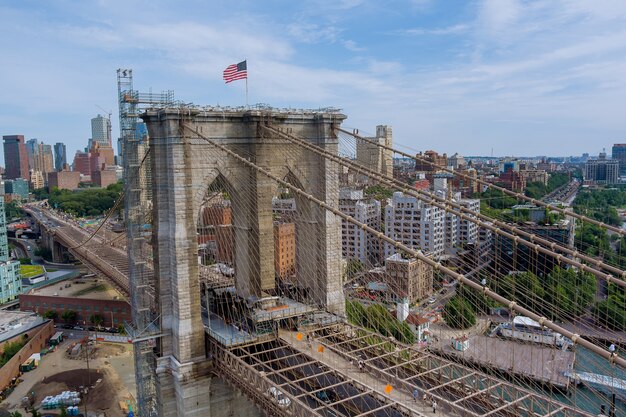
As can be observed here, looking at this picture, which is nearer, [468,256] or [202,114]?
[202,114]

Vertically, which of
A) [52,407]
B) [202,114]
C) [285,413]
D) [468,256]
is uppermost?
[202,114]

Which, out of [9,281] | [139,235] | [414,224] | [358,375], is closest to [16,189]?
[9,281]

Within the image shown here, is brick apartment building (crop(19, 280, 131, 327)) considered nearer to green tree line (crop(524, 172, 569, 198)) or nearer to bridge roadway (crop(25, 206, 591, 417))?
bridge roadway (crop(25, 206, 591, 417))

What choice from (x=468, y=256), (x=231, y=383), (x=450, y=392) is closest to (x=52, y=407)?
(x=231, y=383)

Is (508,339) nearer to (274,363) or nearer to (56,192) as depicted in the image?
(274,363)

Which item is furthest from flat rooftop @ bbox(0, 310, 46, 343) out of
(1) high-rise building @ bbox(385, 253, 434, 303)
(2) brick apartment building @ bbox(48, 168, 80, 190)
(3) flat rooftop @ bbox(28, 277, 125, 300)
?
(2) brick apartment building @ bbox(48, 168, 80, 190)

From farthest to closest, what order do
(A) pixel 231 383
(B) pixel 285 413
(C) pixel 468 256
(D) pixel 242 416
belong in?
1. (C) pixel 468 256
2. (D) pixel 242 416
3. (A) pixel 231 383
4. (B) pixel 285 413
